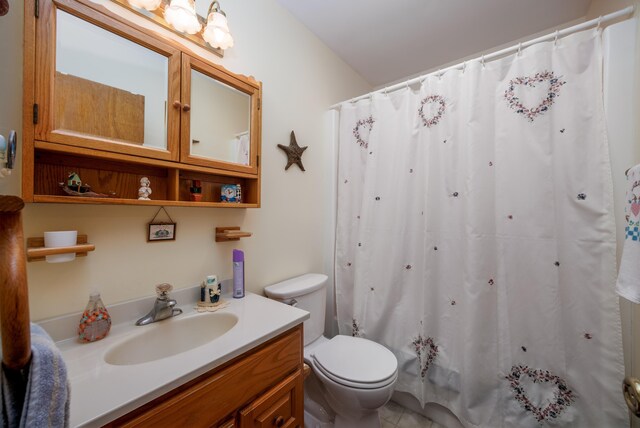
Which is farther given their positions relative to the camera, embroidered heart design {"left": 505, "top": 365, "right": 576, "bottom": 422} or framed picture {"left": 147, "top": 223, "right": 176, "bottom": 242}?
embroidered heart design {"left": 505, "top": 365, "right": 576, "bottom": 422}

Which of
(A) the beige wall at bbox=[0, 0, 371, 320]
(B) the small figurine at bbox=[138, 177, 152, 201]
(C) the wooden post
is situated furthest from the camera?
(B) the small figurine at bbox=[138, 177, 152, 201]

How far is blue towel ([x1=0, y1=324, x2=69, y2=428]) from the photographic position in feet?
1.07

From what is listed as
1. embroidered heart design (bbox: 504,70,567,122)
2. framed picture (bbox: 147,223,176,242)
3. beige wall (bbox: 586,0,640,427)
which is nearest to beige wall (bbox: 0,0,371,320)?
framed picture (bbox: 147,223,176,242)

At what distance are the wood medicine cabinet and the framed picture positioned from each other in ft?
0.40

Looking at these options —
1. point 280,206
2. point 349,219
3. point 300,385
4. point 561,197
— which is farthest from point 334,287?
point 561,197

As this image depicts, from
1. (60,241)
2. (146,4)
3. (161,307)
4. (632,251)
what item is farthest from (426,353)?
(146,4)

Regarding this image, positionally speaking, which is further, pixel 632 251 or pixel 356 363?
pixel 356 363

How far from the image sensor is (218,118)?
119cm

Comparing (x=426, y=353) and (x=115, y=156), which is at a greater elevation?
(x=115, y=156)

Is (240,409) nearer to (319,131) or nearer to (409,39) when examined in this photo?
(319,131)

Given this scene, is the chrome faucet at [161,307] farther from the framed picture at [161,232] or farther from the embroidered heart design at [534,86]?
the embroidered heart design at [534,86]

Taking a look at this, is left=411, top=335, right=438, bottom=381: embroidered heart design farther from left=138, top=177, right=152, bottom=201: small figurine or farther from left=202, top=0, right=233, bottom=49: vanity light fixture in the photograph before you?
left=202, top=0, right=233, bottom=49: vanity light fixture

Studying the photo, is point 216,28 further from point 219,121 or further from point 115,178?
point 115,178

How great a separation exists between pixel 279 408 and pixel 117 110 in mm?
1247
